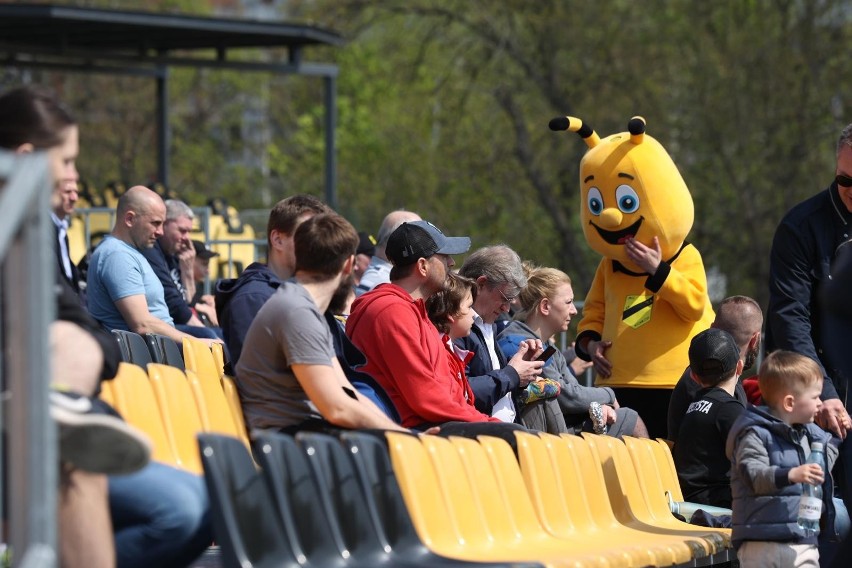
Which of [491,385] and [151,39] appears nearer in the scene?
[491,385]

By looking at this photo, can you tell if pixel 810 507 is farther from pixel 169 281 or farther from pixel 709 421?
pixel 169 281

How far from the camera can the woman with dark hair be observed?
122 inches

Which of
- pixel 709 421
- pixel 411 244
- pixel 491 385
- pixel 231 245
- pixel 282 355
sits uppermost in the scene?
pixel 231 245

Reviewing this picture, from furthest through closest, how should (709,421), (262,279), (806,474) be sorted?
(709,421)
(262,279)
(806,474)

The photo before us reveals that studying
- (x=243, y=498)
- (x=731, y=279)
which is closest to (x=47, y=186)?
(x=243, y=498)

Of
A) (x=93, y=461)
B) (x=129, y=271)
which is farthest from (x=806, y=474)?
(x=129, y=271)

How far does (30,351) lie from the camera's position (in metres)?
2.69

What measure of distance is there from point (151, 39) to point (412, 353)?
10.7 m

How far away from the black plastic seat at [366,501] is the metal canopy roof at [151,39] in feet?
31.1

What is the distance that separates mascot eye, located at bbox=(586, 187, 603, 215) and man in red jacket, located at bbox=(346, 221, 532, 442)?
1.88 metres

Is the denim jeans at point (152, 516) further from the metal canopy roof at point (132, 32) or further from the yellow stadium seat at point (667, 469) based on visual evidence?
the metal canopy roof at point (132, 32)

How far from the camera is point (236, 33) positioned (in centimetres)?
1422

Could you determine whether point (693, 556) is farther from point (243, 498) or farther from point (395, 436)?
point (243, 498)

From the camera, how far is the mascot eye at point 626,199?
7141mm
